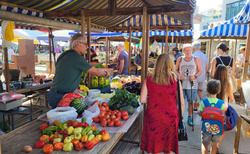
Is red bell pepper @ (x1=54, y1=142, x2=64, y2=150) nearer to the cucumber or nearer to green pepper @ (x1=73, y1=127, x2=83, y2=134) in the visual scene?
green pepper @ (x1=73, y1=127, x2=83, y2=134)

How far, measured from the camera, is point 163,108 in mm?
2516

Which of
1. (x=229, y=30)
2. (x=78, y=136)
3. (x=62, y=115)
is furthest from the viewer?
(x=229, y=30)

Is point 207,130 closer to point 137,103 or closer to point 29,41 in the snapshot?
point 137,103

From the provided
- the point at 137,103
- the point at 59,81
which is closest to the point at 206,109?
the point at 137,103

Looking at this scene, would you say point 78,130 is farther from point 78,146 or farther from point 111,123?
point 111,123

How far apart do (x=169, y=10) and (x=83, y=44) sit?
1.61m

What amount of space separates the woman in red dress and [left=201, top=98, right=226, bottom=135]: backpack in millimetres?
619

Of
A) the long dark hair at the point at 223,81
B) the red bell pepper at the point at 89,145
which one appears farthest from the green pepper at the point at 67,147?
the long dark hair at the point at 223,81

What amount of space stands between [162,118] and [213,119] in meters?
0.92

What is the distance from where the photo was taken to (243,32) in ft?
26.6

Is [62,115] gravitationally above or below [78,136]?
above

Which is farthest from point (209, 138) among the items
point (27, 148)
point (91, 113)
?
point (27, 148)

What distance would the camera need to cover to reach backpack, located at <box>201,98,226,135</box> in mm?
2799

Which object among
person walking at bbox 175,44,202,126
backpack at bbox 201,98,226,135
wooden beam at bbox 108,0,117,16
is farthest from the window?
backpack at bbox 201,98,226,135
